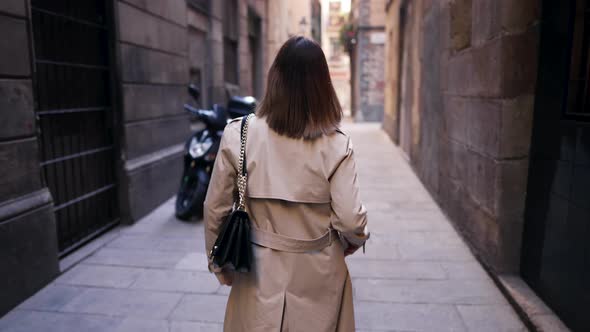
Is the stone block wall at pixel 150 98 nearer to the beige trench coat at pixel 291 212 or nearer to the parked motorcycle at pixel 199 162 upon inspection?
the parked motorcycle at pixel 199 162

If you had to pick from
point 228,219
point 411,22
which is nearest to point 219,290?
point 228,219

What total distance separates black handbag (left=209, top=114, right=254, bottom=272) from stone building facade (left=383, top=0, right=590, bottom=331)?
2.07m

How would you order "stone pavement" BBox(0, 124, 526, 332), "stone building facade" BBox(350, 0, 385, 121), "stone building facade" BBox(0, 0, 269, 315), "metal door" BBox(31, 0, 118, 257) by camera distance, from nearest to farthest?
"stone pavement" BBox(0, 124, 526, 332), "stone building facade" BBox(0, 0, 269, 315), "metal door" BBox(31, 0, 118, 257), "stone building facade" BBox(350, 0, 385, 121)

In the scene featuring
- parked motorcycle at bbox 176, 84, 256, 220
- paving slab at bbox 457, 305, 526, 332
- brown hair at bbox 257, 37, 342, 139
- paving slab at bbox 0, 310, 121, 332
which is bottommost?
paving slab at bbox 0, 310, 121, 332

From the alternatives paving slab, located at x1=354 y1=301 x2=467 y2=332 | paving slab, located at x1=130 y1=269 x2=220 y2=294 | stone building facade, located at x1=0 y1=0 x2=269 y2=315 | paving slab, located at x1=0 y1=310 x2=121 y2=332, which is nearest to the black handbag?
paving slab, located at x1=354 y1=301 x2=467 y2=332

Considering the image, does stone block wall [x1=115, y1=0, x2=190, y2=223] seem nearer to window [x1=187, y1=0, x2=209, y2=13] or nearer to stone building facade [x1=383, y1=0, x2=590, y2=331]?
window [x1=187, y1=0, x2=209, y2=13]

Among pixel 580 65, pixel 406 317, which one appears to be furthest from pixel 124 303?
pixel 580 65

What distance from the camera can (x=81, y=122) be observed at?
192 inches

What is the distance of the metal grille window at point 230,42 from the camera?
38.5 feet


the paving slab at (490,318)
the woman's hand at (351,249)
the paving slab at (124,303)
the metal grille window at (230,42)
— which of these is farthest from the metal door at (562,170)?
the metal grille window at (230,42)

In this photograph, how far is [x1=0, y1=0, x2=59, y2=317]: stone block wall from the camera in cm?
338

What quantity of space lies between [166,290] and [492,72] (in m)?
3.16

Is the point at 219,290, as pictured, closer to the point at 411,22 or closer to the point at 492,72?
the point at 492,72

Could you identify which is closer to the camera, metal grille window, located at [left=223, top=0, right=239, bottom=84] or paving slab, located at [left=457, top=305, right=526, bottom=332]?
paving slab, located at [left=457, top=305, right=526, bottom=332]
